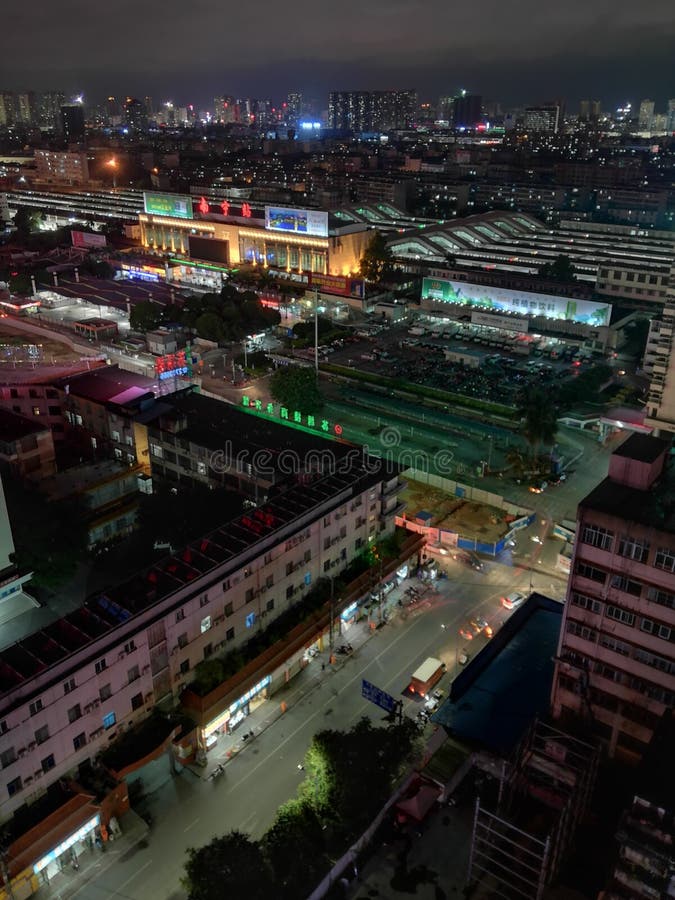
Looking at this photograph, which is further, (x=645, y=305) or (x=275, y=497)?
(x=645, y=305)

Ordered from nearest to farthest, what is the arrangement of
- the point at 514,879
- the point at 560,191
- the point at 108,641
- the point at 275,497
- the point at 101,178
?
the point at 514,879
the point at 108,641
the point at 275,497
the point at 560,191
the point at 101,178

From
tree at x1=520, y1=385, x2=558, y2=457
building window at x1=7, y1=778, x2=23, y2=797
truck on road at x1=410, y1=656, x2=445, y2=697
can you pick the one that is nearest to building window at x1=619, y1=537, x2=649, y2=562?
truck on road at x1=410, y1=656, x2=445, y2=697

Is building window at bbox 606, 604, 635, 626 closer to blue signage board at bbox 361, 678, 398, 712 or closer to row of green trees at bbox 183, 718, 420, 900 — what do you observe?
row of green trees at bbox 183, 718, 420, 900

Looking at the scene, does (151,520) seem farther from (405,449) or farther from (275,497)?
(405,449)

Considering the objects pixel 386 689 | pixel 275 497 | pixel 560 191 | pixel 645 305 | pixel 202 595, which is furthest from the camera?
pixel 560 191

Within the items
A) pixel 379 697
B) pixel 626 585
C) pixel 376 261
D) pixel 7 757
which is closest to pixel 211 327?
pixel 376 261

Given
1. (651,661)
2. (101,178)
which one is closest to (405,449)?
(651,661)

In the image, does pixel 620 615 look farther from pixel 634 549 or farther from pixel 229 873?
pixel 229 873
